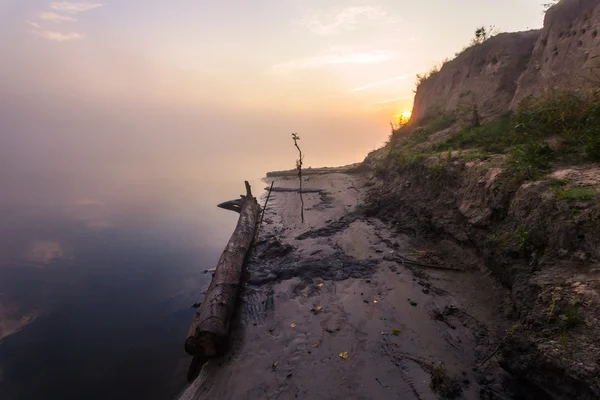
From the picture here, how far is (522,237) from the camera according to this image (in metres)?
6.29

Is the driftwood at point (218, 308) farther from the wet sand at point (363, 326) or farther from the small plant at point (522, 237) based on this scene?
the small plant at point (522, 237)

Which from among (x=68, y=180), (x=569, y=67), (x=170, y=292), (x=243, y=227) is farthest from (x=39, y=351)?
(x=68, y=180)

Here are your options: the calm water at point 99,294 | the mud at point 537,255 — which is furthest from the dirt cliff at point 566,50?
the calm water at point 99,294

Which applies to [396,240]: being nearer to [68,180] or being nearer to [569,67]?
[569,67]

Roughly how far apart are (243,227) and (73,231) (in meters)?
10.7

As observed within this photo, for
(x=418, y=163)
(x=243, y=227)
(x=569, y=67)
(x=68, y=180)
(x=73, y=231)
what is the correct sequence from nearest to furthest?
(x=569, y=67) → (x=243, y=227) → (x=418, y=163) → (x=73, y=231) → (x=68, y=180)

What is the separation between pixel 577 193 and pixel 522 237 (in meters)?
1.30

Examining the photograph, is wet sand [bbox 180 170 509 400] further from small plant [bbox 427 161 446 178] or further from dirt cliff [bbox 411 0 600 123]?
dirt cliff [bbox 411 0 600 123]

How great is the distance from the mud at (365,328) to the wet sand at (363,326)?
0.02 metres

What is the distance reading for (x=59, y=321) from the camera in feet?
28.4

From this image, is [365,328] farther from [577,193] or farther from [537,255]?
[577,193]

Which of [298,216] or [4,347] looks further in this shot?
[298,216]

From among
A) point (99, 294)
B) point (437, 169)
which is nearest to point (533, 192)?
point (437, 169)

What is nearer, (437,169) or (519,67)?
(437,169)
